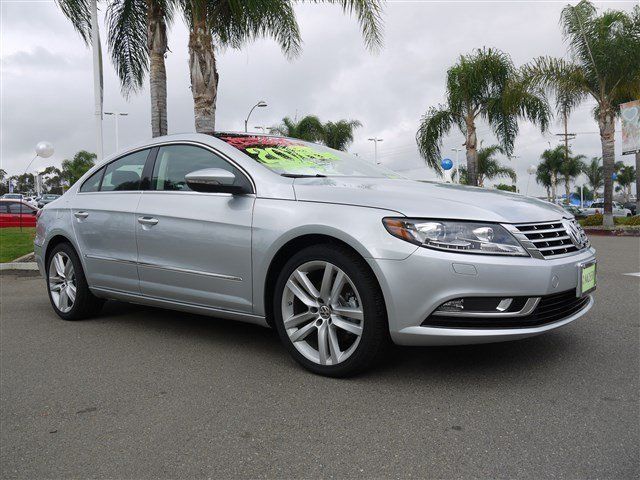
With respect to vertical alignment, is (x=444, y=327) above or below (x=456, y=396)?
above

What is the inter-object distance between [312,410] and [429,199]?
1263 mm

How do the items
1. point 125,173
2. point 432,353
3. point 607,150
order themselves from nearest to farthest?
point 432,353
point 125,173
point 607,150

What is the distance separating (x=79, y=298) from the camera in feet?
16.4

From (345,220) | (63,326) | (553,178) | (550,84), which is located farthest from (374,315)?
(553,178)

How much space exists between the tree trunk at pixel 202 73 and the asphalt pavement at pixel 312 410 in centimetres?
690

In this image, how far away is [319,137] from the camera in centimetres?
3959

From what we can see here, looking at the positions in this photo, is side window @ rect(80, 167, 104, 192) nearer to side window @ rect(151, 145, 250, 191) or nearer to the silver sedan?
the silver sedan

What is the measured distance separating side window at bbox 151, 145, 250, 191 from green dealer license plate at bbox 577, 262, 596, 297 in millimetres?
2258

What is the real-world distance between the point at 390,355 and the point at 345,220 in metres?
1.04

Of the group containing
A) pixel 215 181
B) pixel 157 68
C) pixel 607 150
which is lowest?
pixel 215 181

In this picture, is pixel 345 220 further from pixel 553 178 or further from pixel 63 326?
pixel 553 178

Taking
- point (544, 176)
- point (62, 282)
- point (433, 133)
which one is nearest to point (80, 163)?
point (544, 176)

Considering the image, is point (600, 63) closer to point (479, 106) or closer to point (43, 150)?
point (479, 106)

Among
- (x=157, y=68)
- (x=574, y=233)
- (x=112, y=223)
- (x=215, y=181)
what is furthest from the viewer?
(x=157, y=68)
